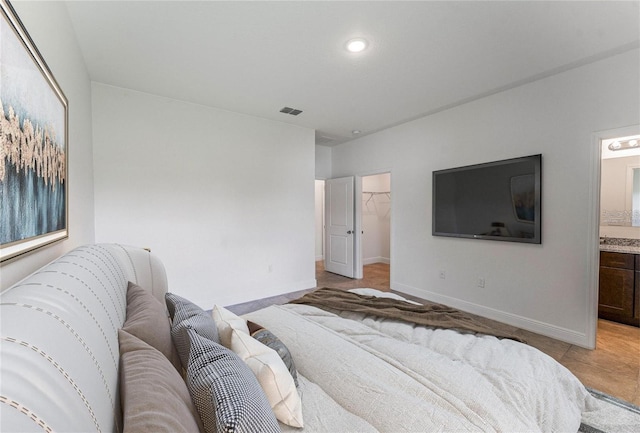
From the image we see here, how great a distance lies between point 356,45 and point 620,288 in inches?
152

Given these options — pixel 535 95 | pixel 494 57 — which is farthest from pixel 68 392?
pixel 535 95

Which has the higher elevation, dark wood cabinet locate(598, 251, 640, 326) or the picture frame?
the picture frame

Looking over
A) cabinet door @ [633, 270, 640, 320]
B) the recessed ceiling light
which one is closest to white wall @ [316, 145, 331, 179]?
the recessed ceiling light

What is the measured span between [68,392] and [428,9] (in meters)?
2.42

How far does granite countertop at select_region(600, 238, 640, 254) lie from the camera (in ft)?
9.75

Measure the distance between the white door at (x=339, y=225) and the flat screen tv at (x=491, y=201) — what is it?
5.56ft

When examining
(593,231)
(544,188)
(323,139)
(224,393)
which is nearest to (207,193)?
(323,139)

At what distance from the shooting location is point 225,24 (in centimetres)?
195

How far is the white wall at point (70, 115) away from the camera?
3.63ft

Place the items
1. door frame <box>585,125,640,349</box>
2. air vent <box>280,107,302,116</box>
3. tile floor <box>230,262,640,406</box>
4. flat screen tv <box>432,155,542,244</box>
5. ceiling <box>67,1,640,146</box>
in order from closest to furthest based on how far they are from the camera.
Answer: ceiling <box>67,1,640,146</box>
tile floor <box>230,262,640,406</box>
door frame <box>585,125,640,349</box>
flat screen tv <box>432,155,542,244</box>
air vent <box>280,107,302,116</box>

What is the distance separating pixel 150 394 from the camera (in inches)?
26.0

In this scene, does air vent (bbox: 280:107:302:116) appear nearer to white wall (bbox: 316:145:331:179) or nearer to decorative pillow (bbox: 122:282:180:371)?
white wall (bbox: 316:145:331:179)

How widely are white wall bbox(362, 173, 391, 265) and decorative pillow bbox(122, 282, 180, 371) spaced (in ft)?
19.4

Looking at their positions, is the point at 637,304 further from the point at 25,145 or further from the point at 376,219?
the point at 25,145
